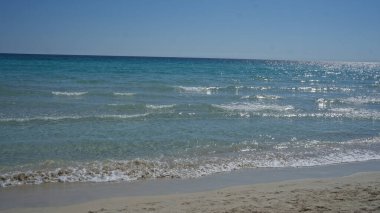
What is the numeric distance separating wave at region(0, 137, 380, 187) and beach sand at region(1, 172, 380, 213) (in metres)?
1.71

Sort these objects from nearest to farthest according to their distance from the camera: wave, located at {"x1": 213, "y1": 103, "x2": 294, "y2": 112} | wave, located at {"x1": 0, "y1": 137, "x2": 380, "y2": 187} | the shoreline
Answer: the shoreline
wave, located at {"x1": 0, "y1": 137, "x2": 380, "y2": 187}
wave, located at {"x1": 213, "y1": 103, "x2": 294, "y2": 112}

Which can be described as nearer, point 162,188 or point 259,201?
point 259,201

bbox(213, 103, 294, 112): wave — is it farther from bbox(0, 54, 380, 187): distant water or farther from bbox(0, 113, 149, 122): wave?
bbox(0, 113, 149, 122): wave

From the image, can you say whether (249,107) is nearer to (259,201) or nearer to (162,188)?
(162,188)

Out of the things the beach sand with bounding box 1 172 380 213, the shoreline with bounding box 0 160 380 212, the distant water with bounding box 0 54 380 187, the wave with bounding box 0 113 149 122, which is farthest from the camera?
the wave with bounding box 0 113 149 122

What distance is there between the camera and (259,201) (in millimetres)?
7551

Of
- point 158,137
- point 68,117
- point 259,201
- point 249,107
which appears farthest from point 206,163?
point 249,107

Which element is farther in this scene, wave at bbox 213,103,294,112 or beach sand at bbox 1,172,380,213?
wave at bbox 213,103,294,112

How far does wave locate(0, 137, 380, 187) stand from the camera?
930cm

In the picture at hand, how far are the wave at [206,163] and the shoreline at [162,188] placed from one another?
14.8 inches

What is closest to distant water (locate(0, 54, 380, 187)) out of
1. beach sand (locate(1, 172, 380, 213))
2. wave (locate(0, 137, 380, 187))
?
wave (locate(0, 137, 380, 187))

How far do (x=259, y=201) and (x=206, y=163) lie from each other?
358cm

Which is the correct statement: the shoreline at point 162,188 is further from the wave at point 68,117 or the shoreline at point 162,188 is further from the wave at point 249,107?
the wave at point 249,107

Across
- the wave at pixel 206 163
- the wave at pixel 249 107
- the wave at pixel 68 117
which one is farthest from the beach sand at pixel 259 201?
the wave at pixel 249 107
